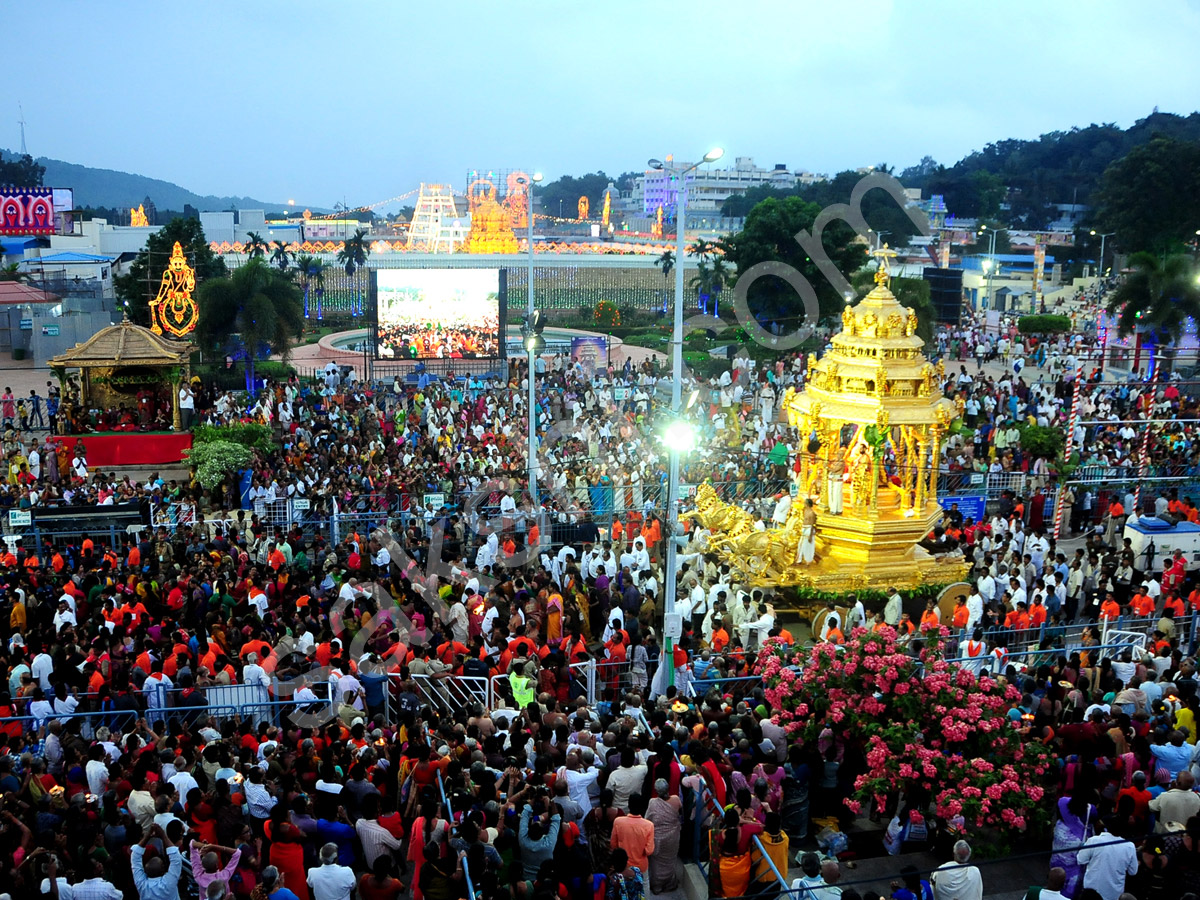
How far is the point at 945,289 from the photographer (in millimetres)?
45312

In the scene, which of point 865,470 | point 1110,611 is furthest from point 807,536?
point 1110,611

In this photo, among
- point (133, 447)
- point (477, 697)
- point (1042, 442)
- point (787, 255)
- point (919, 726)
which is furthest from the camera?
point (787, 255)

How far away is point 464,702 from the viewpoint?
42.0 ft

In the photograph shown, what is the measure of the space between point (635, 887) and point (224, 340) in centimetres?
3078

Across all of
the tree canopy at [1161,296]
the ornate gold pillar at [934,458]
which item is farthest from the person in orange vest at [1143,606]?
the tree canopy at [1161,296]

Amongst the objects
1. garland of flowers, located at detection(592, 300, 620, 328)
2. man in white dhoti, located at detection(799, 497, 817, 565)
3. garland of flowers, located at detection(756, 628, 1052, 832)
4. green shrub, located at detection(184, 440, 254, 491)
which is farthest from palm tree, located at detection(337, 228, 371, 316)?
garland of flowers, located at detection(756, 628, 1052, 832)

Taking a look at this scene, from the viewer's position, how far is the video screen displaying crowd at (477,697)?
9.37m

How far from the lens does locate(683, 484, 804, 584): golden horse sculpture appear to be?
55.9 ft

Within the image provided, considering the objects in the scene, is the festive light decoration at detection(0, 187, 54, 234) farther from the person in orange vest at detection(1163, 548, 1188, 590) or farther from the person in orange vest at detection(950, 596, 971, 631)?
the person in orange vest at detection(1163, 548, 1188, 590)

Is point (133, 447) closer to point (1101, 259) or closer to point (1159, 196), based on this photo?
point (1159, 196)

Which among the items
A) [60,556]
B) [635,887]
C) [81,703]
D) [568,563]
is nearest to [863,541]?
[568,563]

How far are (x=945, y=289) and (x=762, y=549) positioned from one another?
31.2m

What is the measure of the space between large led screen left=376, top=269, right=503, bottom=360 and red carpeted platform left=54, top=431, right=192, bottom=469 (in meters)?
10.1

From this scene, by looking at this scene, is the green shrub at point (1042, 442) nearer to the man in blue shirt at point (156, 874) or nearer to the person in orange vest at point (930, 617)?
the person in orange vest at point (930, 617)
